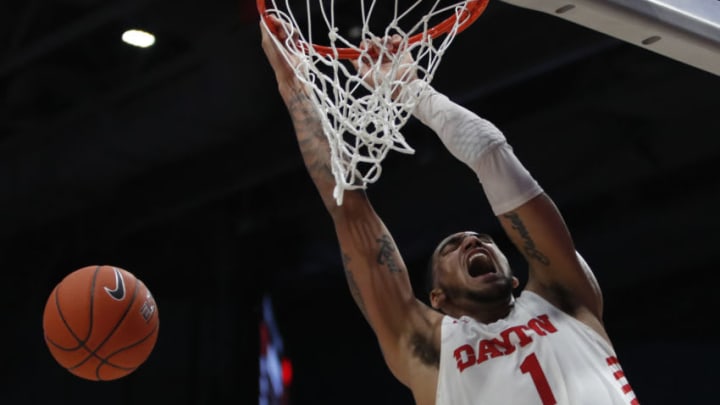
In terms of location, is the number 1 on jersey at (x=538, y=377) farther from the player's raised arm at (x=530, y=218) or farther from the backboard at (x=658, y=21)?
the backboard at (x=658, y=21)

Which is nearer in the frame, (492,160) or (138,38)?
(492,160)

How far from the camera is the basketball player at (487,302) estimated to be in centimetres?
209

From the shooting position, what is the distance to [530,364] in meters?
2.10

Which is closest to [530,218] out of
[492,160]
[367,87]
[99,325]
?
[492,160]

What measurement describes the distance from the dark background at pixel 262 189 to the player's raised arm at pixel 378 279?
2.29 m

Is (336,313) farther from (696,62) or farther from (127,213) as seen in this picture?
(696,62)

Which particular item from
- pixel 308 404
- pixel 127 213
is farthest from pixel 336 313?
pixel 127 213

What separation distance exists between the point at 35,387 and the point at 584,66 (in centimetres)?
329

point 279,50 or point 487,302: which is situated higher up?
point 279,50

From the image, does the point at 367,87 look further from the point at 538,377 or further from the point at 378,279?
the point at 538,377

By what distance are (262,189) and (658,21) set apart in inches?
156

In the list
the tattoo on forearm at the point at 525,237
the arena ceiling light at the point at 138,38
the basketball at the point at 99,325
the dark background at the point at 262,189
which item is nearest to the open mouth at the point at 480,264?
the tattoo on forearm at the point at 525,237

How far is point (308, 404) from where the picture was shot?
602 centimetres

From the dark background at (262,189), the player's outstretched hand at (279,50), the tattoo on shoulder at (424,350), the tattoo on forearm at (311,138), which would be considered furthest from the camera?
the dark background at (262,189)
